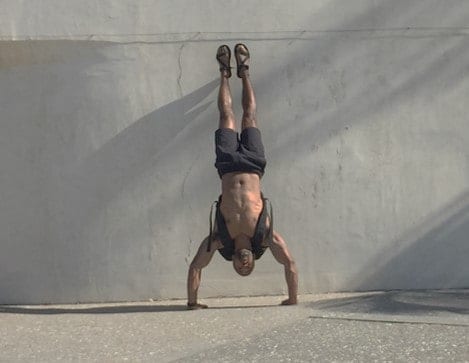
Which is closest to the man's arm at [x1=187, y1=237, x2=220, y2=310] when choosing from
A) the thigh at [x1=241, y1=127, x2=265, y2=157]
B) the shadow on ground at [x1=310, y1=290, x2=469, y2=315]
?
the thigh at [x1=241, y1=127, x2=265, y2=157]

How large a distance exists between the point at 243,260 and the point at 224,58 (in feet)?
6.42

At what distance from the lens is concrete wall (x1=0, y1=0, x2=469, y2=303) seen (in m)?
8.67

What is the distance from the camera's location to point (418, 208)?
8.79 m

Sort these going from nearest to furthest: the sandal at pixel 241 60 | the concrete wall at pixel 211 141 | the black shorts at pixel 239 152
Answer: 1. the black shorts at pixel 239 152
2. the sandal at pixel 241 60
3. the concrete wall at pixel 211 141

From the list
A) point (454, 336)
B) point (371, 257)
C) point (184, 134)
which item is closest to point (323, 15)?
point (184, 134)

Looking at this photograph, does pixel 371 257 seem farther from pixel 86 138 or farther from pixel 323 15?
pixel 86 138

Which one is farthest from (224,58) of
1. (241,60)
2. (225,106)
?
(225,106)

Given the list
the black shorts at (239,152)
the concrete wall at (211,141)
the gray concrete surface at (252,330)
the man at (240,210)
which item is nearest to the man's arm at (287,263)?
the man at (240,210)

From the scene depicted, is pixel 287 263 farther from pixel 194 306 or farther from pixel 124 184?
pixel 124 184

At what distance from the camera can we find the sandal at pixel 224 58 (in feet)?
27.6

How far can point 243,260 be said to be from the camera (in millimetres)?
7848

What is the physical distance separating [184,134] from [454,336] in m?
3.33

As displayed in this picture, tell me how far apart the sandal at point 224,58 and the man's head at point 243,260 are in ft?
5.71

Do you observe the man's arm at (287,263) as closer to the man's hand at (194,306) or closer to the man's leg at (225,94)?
the man's hand at (194,306)
